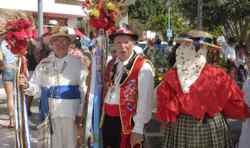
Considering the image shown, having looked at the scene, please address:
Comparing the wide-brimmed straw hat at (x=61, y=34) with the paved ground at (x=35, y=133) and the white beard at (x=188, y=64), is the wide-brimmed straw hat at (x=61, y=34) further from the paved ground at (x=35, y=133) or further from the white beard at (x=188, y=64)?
the paved ground at (x=35, y=133)

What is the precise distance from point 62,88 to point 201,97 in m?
1.44

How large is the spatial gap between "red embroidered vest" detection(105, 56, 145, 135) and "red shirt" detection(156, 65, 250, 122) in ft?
0.86

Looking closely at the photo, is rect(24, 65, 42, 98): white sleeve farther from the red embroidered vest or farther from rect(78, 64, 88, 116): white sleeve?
the red embroidered vest

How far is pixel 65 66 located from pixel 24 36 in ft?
1.60

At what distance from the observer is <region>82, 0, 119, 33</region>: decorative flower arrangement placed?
4.64 meters

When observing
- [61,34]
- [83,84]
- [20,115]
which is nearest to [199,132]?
[83,84]

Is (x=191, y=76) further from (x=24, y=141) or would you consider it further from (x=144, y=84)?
(x=24, y=141)

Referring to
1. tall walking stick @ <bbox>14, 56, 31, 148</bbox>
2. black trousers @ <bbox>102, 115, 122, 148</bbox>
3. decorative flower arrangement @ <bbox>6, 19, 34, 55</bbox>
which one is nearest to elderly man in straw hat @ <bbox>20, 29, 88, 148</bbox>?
tall walking stick @ <bbox>14, 56, 31, 148</bbox>

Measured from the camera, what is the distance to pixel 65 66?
16.4ft

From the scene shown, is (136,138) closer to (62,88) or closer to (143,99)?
(143,99)

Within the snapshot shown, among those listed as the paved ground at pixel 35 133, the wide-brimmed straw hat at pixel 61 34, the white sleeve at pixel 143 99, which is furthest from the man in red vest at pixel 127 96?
the paved ground at pixel 35 133

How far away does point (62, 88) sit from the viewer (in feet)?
16.4

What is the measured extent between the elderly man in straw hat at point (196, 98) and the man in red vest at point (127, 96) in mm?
158

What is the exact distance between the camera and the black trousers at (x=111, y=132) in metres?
4.66
